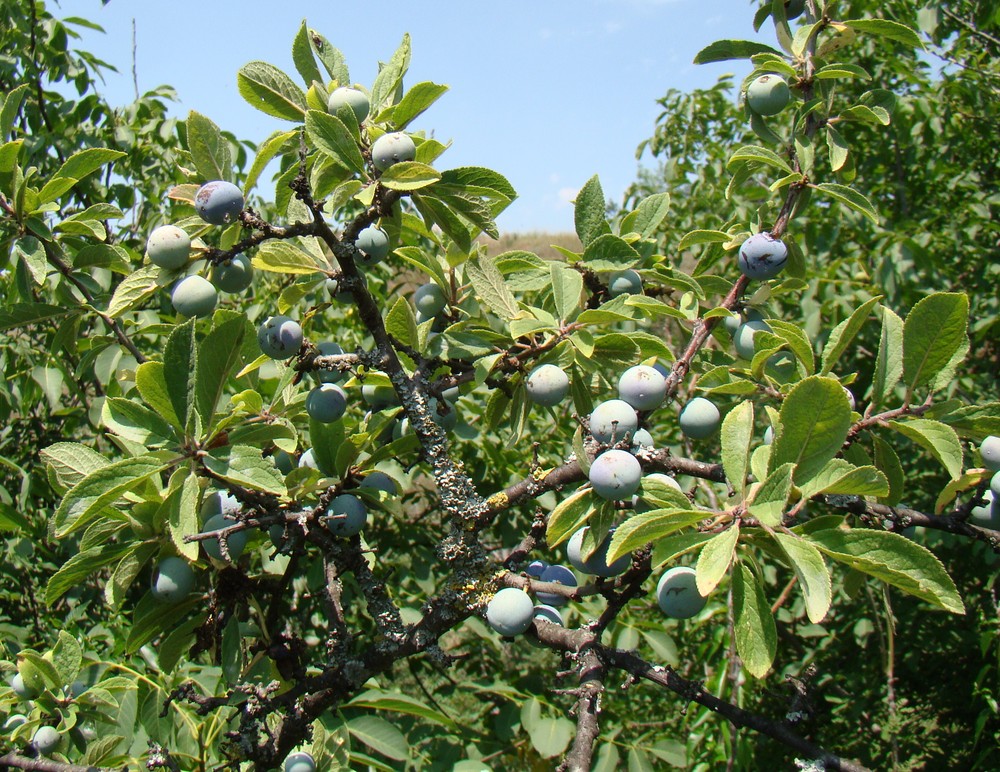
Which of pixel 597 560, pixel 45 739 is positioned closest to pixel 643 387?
pixel 597 560

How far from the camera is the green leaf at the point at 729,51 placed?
1.13 m

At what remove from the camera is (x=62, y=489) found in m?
1.08

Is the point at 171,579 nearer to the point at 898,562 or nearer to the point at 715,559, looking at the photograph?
the point at 715,559

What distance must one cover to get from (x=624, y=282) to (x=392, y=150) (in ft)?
1.34

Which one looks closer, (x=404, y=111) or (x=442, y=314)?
(x=404, y=111)

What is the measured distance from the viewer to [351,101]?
95 centimetres

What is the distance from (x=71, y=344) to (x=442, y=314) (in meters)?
0.64

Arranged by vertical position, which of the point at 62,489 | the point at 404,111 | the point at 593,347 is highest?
the point at 404,111

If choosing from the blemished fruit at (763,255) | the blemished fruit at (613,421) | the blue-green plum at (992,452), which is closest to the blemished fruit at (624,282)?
the blemished fruit at (763,255)

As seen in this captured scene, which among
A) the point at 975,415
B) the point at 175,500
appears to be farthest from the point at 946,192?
the point at 175,500

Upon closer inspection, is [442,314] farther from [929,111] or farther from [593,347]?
[929,111]

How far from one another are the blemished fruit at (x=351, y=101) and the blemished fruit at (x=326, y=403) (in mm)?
355

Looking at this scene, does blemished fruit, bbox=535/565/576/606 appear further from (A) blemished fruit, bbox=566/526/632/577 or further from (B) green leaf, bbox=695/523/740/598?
(B) green leaf, bbox=695/523/740/598

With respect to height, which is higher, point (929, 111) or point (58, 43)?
point (58, 43)
